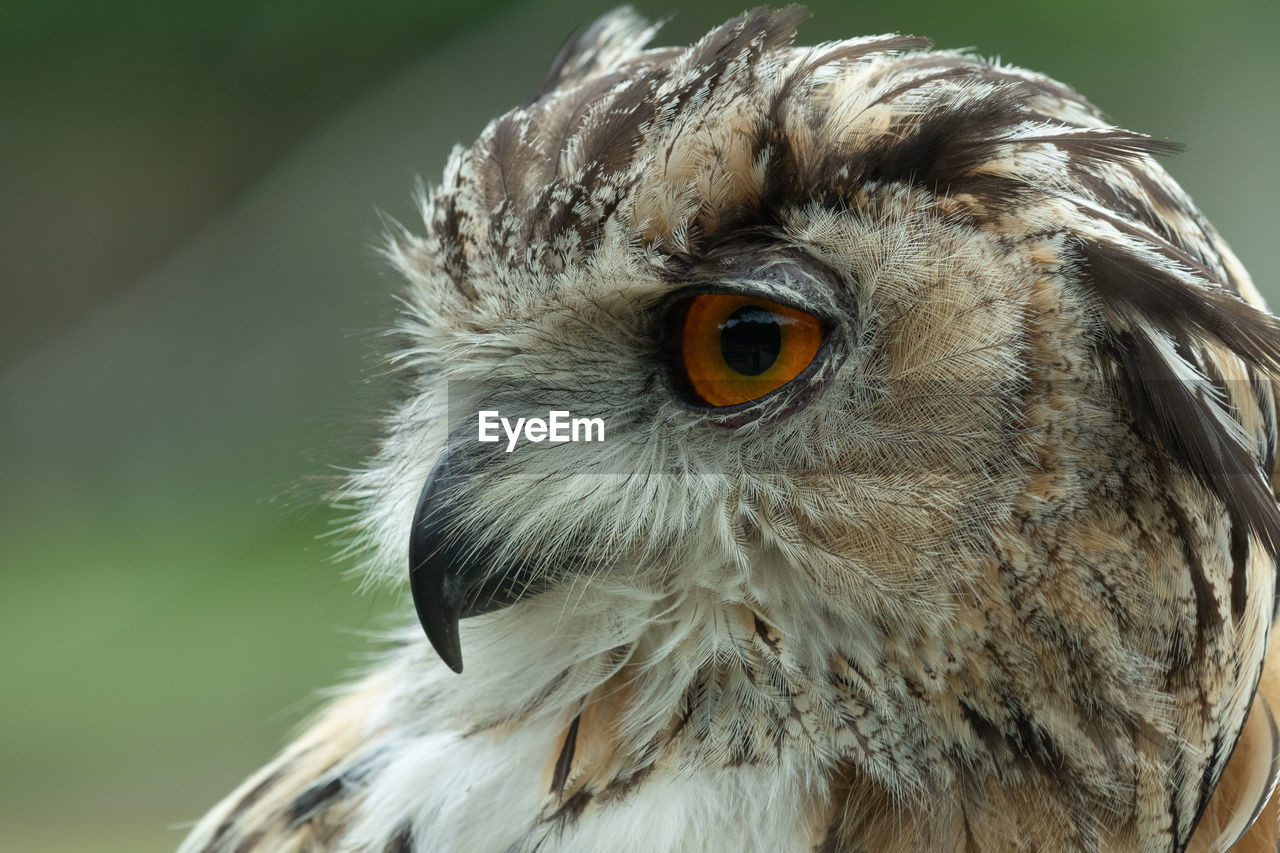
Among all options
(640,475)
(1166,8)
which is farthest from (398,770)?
(1166,8)

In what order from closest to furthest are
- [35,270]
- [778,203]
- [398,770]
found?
[778,203]
[398,770]
[35,270]

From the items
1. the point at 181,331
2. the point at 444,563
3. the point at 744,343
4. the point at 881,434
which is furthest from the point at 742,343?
the point at 181,331

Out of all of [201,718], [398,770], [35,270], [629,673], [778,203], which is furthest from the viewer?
[35,270]

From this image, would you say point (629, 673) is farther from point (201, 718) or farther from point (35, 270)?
point (35, 270)

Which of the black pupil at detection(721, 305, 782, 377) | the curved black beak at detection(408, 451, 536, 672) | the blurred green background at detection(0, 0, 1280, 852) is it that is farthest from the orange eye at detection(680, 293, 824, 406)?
the blurred green background at detection(0, 0, 1280, 852)

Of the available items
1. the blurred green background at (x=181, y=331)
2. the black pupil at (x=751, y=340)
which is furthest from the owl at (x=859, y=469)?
the blurred green background at (x=181, y=331)

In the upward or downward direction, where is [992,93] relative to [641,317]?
upward

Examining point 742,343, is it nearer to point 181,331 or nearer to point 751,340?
point 751,340
